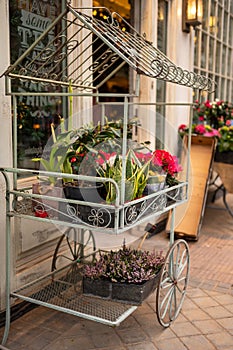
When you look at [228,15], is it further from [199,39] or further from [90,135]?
[90,135]

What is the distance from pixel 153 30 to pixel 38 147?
195 centimetres

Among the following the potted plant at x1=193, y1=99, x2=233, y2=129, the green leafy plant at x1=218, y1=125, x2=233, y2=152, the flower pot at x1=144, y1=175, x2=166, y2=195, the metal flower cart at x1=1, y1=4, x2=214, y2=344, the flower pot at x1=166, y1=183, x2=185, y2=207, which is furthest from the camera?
the potted plant at x1=193, y1=99, x2=233, y2=129

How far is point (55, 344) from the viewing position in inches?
95.3

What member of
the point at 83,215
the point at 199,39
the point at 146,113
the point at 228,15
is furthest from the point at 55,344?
the point at 228,15

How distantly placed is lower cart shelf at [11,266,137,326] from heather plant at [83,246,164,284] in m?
0.21

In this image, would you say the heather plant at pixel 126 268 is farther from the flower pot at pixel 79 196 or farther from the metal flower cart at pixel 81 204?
the flower pot at pixel 79 196

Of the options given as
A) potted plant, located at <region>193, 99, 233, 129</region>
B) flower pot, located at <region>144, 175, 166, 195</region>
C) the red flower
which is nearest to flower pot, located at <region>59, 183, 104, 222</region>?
the red flower

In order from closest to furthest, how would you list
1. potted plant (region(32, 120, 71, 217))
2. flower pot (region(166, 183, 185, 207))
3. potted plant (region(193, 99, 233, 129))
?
potted plant (region(32, 120, 71, 217)) < flower pot (region(166, 183, 185, 207)) < potted plant (region(193, 99, 233, 129))

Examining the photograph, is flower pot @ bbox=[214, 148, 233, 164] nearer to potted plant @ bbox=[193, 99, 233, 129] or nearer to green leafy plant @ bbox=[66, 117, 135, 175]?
potted plant @ bbox=[193, 99, 233, 129]

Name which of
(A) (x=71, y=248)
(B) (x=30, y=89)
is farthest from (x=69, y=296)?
(B) (x=30, y=89)

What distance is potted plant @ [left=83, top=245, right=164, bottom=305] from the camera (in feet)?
7.68

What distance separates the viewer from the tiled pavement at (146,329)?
95.8 inches

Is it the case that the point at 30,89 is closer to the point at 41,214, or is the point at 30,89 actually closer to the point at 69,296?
the point at 41,214

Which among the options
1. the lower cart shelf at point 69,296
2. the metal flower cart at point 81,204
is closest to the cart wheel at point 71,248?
the metal flower cart at point 81,204
